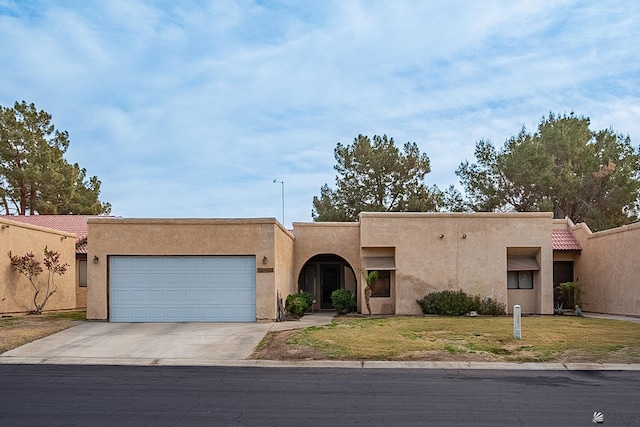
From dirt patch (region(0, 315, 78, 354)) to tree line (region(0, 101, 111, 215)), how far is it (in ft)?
78.4

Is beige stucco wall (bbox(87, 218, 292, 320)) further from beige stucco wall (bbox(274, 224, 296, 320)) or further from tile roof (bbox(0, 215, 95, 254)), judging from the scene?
tile roof (bbox(0, 215, 95, 254))

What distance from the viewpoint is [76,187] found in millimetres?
47031

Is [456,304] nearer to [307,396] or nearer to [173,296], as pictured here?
[173,296]

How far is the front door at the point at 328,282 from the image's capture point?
30719mm

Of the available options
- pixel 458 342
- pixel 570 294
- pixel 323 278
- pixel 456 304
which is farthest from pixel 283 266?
pixel 570 294

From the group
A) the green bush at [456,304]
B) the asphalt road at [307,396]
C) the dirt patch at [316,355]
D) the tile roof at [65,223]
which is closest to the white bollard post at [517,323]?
the dirt patch at [316,355]

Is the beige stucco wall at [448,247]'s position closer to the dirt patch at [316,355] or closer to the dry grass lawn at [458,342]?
the dry grass lawn at [458,342]

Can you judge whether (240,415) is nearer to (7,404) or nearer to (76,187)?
(7,404)

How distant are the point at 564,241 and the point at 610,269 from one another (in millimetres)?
3662

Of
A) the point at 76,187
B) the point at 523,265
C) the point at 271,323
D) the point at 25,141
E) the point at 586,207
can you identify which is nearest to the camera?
the point at 271,323

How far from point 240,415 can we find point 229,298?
482 inches

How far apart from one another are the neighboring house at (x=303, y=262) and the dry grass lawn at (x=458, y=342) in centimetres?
392

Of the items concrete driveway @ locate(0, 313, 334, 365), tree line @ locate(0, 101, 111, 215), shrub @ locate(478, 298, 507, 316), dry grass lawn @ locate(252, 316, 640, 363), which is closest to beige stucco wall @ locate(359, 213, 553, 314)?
shrub @ locate(478, 298, 507, 316)

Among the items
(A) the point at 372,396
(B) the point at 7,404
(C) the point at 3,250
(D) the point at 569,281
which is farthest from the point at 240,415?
(D) the point at 569,281
